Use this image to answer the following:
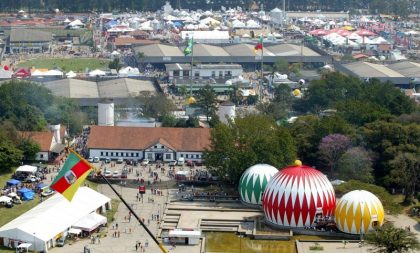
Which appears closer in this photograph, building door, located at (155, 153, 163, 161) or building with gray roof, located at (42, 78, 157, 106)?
building door, located at (155, 153, 163, 161)

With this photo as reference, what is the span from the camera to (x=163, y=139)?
48.2m

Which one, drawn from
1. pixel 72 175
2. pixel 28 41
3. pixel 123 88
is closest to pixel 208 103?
pixel 123 88

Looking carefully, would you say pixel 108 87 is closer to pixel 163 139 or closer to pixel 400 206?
pixel 163 139

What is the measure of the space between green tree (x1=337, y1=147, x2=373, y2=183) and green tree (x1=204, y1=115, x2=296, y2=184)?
2419 mm

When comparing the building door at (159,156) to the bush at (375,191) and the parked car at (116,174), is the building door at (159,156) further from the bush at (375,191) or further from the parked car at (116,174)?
the bush at (375,191)

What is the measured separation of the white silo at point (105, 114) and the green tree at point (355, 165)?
51.7 ft

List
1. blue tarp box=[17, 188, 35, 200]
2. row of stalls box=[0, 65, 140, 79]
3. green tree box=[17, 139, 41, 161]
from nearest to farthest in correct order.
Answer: blue tarp box=[17, 188, 35, 200] → green tree box=[17, 139, 41, 161] → row of stalls box=[0, 65, 140, 79]

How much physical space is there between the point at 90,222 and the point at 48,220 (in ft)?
6.49

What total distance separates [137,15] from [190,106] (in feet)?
197

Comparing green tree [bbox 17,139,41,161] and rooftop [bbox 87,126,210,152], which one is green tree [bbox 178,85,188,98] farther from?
green tree [bbox 17,139,41,161]

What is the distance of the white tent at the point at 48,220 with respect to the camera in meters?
33.9

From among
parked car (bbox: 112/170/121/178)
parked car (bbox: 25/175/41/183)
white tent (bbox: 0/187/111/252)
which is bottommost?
parked car (bbox: 112/170/121/178)

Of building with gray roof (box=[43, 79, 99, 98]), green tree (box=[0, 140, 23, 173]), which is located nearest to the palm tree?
green tree (box=[0, 140, 23, 173])

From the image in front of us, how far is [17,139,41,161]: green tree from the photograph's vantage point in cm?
4547
